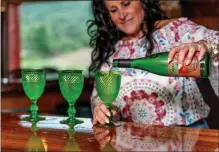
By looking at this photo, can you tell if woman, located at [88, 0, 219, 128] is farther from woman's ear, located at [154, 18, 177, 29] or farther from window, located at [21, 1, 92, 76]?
window, located at [21, 1, 92, 76]

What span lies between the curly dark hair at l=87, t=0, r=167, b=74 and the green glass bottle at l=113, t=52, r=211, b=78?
52 cm

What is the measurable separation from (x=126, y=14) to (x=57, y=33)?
4.10 meters

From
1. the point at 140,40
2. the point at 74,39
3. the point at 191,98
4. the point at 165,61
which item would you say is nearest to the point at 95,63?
the point at 140,40

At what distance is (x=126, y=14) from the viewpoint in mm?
1911

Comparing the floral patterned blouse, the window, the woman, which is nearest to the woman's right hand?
the woman

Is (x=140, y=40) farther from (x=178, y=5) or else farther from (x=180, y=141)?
(x=178, y=5)

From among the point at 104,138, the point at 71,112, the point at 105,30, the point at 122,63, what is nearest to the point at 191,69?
the point at 122,63

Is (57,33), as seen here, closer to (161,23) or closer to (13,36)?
(13,36)

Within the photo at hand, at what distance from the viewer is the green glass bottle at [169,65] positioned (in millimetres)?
1344

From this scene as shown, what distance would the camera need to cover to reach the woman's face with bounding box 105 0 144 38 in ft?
6.28

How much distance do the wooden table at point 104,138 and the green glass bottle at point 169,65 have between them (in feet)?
0.58

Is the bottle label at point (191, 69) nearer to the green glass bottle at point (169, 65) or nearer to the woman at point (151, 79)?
the green glass bottle at point (169, 65)

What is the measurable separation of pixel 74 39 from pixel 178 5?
178cm

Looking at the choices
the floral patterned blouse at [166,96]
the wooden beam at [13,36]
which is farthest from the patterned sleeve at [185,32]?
the wooden beam at [13,36]
